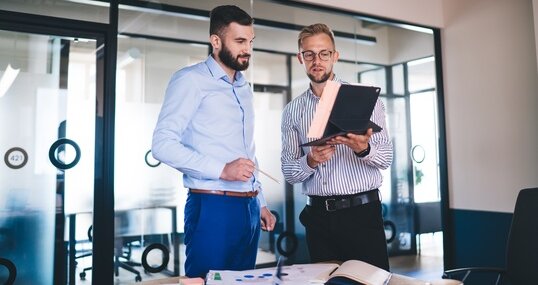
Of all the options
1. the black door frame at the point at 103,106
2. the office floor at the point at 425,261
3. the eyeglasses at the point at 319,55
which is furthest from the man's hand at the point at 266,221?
the office floor at the point at 425,261

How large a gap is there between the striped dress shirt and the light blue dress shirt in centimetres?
27

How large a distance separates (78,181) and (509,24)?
321 centimetres

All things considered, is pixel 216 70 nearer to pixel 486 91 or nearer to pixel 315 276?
pixel 315 276

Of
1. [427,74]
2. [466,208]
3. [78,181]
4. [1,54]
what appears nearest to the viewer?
[1,54]

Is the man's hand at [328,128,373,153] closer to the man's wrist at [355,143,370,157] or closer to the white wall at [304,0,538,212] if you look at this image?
the man's wrist at [355,143,370,157]

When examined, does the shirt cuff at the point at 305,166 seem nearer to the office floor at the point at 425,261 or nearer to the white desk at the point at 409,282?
the white desk at the point at 409,282

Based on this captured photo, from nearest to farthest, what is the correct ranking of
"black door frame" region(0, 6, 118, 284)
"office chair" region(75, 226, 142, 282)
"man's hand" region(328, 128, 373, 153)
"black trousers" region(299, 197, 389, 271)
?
"man's hand" region(328, 128, 373, 153) < "black trousers" region(299, 197, 389, 271) < "black door frame" region(0, 6, 118, 284) < "office chair" region(75, 226, 142, 282)

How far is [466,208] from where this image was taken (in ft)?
12.0

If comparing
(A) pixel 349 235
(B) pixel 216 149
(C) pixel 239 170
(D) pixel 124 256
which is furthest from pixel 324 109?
(D) pixel 124 256

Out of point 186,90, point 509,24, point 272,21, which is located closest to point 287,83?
point 272,21

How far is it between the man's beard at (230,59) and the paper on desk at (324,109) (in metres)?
0.42

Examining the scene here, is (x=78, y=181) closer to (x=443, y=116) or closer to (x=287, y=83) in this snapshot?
(x=287, y=83)

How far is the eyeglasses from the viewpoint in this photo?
1975 millimetres

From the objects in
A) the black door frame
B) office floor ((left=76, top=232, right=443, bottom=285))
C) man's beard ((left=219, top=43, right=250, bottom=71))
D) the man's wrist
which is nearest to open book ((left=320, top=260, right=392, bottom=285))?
the man's wrist
